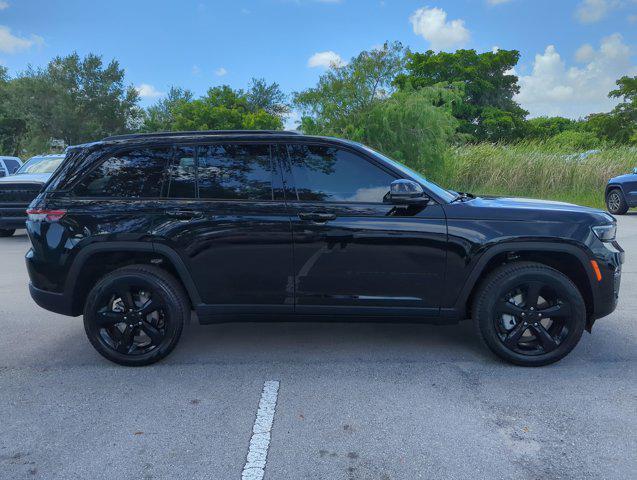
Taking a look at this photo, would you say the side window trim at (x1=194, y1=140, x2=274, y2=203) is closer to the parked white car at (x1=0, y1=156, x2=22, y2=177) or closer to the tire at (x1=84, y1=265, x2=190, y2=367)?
the tire at (x1=84, y1=265, x2=190, y2=367)

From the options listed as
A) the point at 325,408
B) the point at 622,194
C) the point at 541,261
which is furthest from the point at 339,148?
the point at 622,194

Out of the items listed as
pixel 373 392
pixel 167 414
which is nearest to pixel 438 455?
pixel 373 392

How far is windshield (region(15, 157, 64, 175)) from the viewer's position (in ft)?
37.7

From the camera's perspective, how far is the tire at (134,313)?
3822 millimetres

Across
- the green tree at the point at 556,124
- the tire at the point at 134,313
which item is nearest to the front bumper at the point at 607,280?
the tire at the point at 134,313

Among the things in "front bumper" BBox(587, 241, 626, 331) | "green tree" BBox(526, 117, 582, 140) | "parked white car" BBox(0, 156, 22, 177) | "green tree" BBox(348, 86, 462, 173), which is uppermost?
"green tree" BBox(526, 117, 582, 140)

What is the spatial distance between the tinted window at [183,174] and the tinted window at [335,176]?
76 centimetres

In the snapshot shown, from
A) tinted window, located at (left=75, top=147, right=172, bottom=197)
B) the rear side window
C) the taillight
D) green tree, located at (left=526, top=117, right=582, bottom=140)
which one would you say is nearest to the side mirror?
tinted window, located at (left=75, top=147, right=172, bottom=197)

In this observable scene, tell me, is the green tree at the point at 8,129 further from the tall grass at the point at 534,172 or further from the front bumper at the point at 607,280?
the front bumper at the point at 607,280

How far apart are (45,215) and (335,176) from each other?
2.23m

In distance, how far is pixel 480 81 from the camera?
44.1 meters

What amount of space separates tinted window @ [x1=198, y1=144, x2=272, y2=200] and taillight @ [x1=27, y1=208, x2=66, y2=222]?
3.55ft

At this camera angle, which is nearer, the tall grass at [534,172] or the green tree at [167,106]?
the tall grass at [534,172]

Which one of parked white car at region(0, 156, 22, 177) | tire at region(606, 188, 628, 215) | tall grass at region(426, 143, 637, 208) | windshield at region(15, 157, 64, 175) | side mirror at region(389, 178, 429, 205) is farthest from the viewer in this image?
tall grass at region(426, 143, 637, 208)
